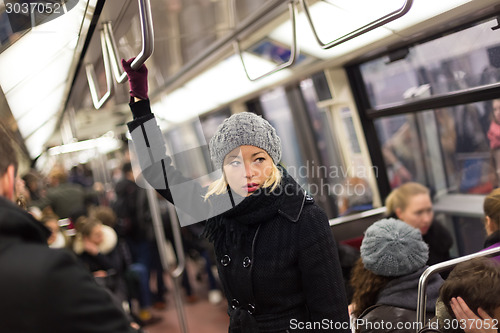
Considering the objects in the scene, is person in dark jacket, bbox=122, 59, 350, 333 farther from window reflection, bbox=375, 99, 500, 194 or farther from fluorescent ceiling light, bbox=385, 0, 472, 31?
window reflection, bbox=375, 99, 500, 194

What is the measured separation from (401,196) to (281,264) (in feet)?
3.23

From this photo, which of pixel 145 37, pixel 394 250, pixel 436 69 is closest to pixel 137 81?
pixel 145 37

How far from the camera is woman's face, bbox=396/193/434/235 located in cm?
223

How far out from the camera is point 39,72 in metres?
2.53

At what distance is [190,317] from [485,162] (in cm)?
361

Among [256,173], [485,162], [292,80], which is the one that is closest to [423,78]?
[485,162]

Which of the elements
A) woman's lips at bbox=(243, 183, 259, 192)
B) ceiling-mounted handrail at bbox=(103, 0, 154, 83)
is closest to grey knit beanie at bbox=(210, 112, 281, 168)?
woman's lips at bbox=(243, 183, 259, 192)

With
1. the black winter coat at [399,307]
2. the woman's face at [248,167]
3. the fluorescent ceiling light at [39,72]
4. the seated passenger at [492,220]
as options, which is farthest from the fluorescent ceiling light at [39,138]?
the seated passenger at [492,220]

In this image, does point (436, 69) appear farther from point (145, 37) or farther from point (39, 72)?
point (39, 72)

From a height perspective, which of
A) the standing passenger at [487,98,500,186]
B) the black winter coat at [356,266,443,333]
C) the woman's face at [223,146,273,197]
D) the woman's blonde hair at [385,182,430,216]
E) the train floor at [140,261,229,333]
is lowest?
the train floor at [140,261,229,333]

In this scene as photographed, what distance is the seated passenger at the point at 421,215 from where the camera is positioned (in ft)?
6.86

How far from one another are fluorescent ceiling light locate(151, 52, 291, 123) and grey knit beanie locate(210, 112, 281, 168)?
→ 43 cm

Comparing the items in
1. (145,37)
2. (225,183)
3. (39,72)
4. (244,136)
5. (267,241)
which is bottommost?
(267,241)

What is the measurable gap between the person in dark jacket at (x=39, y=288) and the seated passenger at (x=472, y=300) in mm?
1259
